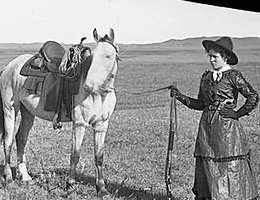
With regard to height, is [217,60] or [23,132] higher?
[217,60]

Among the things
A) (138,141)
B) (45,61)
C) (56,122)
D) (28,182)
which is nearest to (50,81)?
(45,61)

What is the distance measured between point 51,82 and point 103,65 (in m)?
0.66

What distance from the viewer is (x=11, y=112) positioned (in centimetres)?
398

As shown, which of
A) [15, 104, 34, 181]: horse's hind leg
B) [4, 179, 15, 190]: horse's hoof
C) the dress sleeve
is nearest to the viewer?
the dress sleeve

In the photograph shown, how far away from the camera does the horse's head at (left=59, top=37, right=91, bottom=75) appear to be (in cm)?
350

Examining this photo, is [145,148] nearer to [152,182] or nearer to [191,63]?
[152,182]

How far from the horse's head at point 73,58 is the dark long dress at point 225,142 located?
1.17 m

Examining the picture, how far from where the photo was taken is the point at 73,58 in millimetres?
3510

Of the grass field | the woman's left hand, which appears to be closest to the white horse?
the grass field

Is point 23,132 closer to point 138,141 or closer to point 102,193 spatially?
point 102,193

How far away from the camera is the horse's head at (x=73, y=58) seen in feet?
11.5

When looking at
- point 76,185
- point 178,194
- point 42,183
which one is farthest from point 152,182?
point 42,183

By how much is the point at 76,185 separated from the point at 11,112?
2.98 feet

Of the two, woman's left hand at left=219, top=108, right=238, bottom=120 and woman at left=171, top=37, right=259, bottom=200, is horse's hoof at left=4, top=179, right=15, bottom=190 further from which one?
woman's left hand at left=219, top=108, right=238, bottom=120
